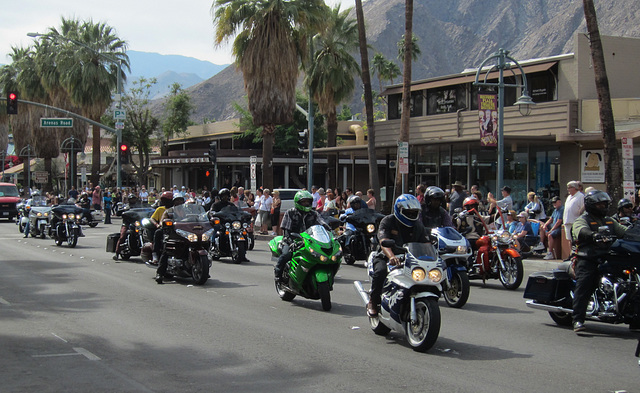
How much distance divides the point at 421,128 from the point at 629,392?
27.8 metres

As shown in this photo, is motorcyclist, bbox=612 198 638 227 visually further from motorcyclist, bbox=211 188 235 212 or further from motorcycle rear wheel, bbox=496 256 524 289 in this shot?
motorcyclist, bbox=211 188 235 212

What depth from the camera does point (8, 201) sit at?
37.0m

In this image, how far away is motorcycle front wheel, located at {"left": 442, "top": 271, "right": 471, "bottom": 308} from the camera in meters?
10.8

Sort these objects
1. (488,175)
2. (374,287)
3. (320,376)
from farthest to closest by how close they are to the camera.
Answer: (488,175) → (374,287) → (320,376)

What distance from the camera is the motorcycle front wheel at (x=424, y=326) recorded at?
7363mm

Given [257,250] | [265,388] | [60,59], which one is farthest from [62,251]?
A: [60,59]

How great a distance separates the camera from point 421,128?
33.4m

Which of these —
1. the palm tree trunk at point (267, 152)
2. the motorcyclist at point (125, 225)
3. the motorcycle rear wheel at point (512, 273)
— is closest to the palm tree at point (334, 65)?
the palm tree trunk at point (267, 152)

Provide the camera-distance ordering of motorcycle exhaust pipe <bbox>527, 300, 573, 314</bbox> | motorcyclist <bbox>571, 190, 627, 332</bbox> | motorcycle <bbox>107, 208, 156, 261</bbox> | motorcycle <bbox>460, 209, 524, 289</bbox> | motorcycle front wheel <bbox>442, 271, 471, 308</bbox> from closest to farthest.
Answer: motorcyclist <bbox>571, 190, 627, 332</bbox> < motorcycle exhaust pipe <bbox>527, 300, 573, 314</bbox> < motorcycle front wheel <bbox>442, 271, 471, 308</bbox> < motorcycle <bbox>460, 209, 524, 289</bbox> < motorcycle <bbox>107, 208, 156, 261</bbox>

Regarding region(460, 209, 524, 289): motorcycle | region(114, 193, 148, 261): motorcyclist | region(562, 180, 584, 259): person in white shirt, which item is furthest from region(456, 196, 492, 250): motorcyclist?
region(114, 193, 148, 261): motorcyclist

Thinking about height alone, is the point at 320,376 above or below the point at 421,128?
below

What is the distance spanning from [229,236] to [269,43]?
45.1 feet

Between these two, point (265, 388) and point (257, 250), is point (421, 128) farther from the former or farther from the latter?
point (265, 388)

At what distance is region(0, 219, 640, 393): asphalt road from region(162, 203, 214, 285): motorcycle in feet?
1.62
